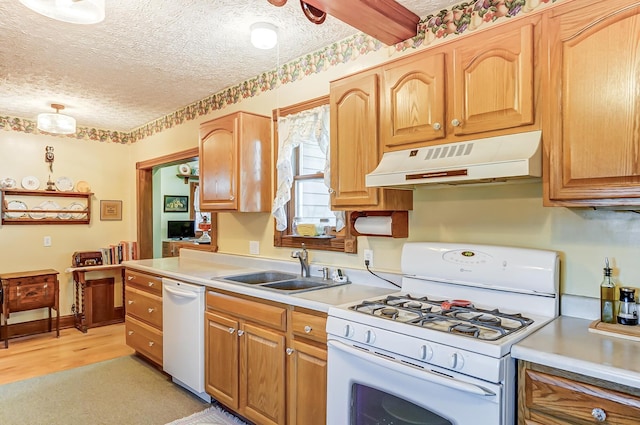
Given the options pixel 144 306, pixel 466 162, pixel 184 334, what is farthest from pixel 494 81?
pixel 144 306

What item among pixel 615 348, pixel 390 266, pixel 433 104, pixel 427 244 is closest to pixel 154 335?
pixel 390 266

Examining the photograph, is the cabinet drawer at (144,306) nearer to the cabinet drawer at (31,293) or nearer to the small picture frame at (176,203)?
the cabinet drawer at (31,293)

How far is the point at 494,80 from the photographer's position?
1.67 meters

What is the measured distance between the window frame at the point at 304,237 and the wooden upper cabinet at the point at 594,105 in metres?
1.28

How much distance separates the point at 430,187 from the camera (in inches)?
85.2

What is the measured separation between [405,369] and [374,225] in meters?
0.97

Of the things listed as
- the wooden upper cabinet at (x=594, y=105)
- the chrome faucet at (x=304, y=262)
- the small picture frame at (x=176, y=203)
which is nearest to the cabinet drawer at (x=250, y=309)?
the chrome faucet at (x=304, y=262)

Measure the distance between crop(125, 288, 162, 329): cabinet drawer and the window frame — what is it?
42.1 inches

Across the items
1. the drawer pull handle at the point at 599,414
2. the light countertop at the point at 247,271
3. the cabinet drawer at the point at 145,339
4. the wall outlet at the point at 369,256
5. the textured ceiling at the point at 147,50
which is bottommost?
the cabinet drawer at the point at 145,339

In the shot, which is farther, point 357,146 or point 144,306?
point 144,306

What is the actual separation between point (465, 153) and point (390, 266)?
36.0 inches

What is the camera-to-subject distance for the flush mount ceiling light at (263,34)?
2338mm

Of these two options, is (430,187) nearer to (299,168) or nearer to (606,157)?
(606,157)

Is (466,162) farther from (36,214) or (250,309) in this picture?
(36,214)
